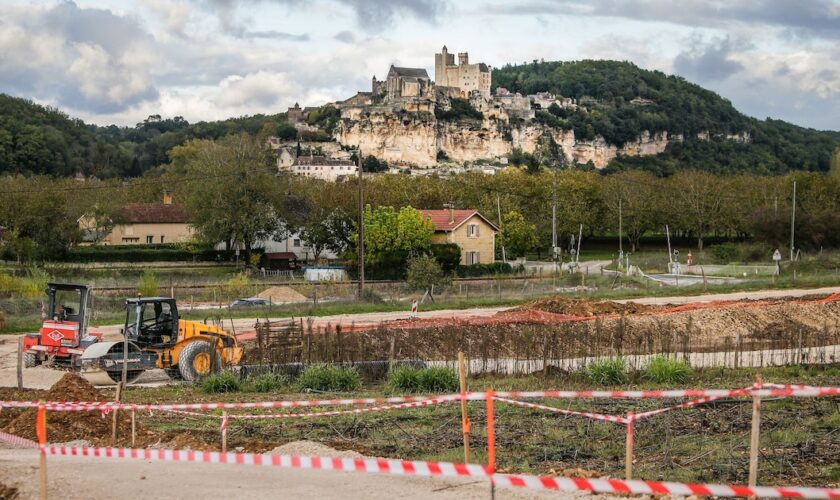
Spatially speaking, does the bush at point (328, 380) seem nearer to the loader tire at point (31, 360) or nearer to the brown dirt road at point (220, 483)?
the loader tire at point (31, 360)

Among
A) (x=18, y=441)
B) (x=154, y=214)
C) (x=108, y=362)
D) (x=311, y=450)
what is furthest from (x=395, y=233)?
(x=311, y=450)

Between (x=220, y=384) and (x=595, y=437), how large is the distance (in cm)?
984

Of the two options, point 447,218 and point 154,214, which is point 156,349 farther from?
point 154,214

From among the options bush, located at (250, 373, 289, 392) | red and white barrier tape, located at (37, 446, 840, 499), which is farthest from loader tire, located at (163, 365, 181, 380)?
red and white barrier tape, located at (37, 446, 840, 499)

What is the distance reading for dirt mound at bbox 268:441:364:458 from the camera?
497 inches

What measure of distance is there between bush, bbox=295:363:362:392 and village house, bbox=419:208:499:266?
137ft

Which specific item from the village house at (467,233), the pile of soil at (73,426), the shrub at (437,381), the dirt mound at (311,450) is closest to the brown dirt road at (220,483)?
the dirt mound at (311,450)

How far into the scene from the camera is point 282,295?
48.0 meters

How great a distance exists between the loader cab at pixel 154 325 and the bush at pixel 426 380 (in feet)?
19.5

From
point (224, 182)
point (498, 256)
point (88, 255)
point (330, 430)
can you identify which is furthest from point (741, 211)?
point (330, 430)

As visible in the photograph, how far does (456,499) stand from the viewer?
10578 millimetres

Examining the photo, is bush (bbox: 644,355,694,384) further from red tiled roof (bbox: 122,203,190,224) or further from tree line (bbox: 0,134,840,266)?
red tiled roof (bbox: 122,203,190,224)

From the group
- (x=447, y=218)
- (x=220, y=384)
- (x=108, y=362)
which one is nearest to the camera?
(x=220, y=384)

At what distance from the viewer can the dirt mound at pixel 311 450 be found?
12.6 metres
